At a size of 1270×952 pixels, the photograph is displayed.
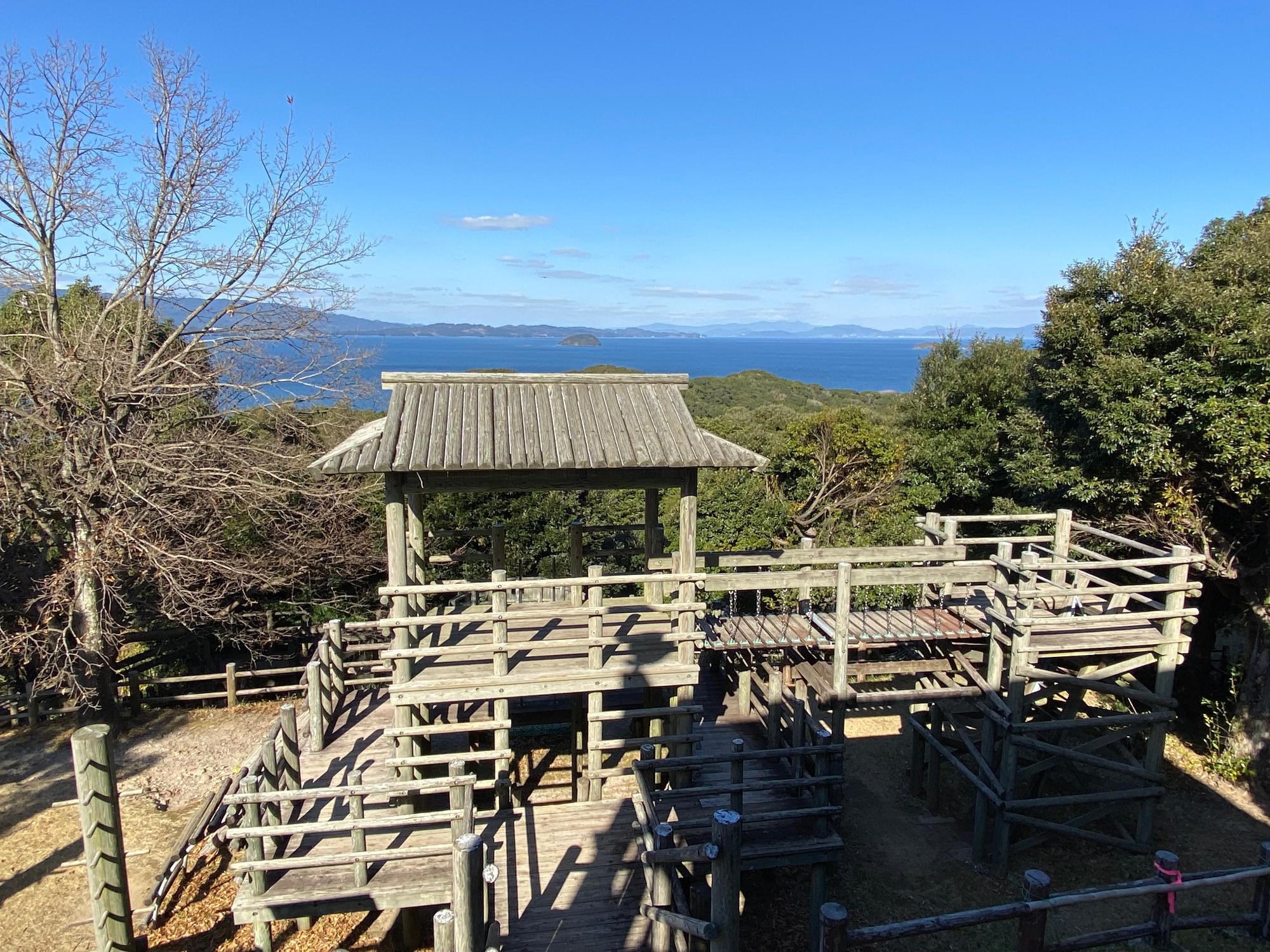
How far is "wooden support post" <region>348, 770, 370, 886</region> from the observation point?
6969 mm

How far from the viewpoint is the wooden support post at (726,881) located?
5.48 m

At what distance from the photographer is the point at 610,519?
20.6 meters

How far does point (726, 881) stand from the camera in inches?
217

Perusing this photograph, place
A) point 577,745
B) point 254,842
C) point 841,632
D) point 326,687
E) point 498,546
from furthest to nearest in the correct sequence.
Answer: point 498,546
point 577,745
point 326,687
point 841,632
point 254,842

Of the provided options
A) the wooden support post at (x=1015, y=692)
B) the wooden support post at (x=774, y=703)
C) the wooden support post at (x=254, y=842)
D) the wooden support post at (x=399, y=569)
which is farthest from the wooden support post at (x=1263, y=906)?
the wooden support post at (x=254, y=842)

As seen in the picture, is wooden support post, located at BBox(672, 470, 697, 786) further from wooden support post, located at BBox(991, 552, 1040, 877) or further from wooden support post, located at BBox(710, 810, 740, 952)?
wooden support post, located at BBox(991, 552, 1040, 877)

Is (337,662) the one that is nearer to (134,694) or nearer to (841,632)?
(134,694)

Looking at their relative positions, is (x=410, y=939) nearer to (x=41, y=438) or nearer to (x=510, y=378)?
(x=510, y=378)

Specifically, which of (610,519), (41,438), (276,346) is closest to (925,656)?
(610,519)

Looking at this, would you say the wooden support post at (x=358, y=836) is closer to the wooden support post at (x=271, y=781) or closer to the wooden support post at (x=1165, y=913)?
the wooden support post at (x=271, y=781)

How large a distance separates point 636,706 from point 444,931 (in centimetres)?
717

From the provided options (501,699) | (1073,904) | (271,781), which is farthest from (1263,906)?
(271,781)

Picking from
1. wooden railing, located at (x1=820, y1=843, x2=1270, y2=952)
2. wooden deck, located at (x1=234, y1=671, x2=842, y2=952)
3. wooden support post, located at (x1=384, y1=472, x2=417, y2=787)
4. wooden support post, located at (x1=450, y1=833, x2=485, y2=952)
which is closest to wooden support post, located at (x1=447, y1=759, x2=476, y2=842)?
wooden deck, located at (x1=234, y1=671, x2=842, y2=952)

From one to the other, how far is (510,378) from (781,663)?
5750 mm
